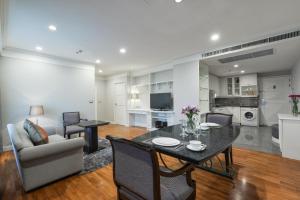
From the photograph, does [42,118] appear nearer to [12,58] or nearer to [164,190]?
[12,58]

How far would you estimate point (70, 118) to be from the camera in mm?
4461

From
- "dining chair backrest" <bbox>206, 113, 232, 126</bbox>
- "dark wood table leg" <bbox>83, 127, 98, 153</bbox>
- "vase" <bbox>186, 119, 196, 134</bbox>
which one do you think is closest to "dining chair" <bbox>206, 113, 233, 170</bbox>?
"dining chair backrest" <bbox>206, 113, 232, 126</bbox>

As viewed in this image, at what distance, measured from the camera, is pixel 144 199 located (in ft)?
3.54

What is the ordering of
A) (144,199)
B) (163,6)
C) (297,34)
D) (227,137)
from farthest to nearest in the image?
(297,34)
(163,6)
(227,137)
(144,199)

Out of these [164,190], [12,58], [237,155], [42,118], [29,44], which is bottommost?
[237,155]

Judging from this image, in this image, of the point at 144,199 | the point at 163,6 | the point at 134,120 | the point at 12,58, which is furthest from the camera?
the point at 134,120

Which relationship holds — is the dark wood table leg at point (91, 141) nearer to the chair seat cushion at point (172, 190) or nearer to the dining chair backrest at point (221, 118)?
the chair seat cushion at point (172, 190)

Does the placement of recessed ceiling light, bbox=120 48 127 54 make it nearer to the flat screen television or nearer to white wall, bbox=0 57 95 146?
white wall, bbox=0 57 95 146

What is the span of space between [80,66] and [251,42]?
5106mm

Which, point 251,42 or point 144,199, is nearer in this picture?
point 144,199

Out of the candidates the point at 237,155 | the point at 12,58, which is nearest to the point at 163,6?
the point at 237,155

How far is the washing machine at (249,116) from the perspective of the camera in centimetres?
591

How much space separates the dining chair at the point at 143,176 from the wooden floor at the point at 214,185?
82cm

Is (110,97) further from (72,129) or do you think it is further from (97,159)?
(97,159)
